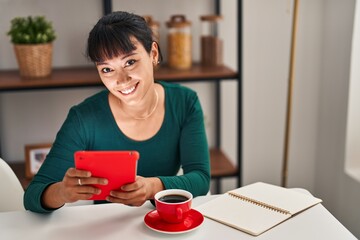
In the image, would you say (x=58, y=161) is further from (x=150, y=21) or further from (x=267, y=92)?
(x=267, y=92)

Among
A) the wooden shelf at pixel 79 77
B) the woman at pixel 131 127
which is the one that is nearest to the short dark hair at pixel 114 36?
the woman at pixel 131 127

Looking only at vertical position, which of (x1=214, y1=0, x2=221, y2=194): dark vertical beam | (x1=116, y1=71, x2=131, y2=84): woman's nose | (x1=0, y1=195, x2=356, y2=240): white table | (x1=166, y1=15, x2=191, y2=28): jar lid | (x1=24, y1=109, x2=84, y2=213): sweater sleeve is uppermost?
(x1=166, y1=15, x2=191, y2=28): jar lid

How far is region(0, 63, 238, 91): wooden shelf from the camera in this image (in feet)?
7.07

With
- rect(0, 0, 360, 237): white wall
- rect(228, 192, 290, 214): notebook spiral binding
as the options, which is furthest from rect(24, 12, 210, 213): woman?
rect(0, 0, 360, 237): white wall

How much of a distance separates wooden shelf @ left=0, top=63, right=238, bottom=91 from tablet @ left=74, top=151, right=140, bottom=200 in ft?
3.52

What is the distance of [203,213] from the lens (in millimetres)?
1231

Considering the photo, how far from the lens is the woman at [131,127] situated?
130cm

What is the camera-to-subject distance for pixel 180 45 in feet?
7.75

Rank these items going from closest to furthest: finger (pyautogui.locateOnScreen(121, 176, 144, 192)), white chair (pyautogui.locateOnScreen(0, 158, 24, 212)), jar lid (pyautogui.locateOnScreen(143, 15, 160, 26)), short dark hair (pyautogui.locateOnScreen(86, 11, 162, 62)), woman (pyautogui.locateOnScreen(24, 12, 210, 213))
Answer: finger (pyautogui.locateOnScreen(121, 176, 144, 192)) < woman (pyautogui.locateOnScreen(24, 12, 210, 213)) < short dark hair (pyautogui.locateOnScreen(86, 11, 162, 62)) < white chair (pyautogui.locateOnScreen(0, 158, 24, 212)) < jar lid (pyautogui.locateOnScreen(143, 15, 160, 26))

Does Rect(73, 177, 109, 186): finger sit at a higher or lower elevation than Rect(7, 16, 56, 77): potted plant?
lower

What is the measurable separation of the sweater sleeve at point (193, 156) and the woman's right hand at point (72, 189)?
0.25 m

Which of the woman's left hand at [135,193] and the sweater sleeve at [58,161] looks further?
the sweater sleeve at [58,161]

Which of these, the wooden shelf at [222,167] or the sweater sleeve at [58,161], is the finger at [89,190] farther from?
the wooden shelf at [222,167]

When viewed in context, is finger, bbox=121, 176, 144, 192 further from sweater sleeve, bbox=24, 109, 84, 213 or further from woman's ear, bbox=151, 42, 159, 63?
woman's ear, bbox=151, 42, 159, 63
